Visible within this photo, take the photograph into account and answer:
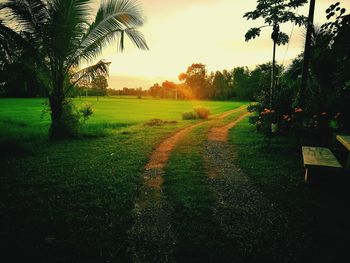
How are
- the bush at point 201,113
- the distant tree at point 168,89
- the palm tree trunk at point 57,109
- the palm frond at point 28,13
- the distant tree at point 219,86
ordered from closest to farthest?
the palm frond at point 28,13 < the palm tree trunk at point 57,109 < the bush at point 201,113 < the distant tree at point 219,86 < the distant tree at point 168,89

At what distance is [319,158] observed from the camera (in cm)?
609

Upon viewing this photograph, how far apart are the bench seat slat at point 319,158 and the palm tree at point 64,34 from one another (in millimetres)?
7596

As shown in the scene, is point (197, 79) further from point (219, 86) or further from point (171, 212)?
point (171, 212)

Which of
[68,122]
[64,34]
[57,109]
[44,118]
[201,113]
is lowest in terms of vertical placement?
[44,118]

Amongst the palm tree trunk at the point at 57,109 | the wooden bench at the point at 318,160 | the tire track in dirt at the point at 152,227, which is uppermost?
the palm tree trunk at the point at 57,109

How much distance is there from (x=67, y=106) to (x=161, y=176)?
7552 millimetres

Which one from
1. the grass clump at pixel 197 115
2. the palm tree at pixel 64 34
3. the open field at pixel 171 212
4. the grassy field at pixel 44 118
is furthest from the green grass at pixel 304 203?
the grass clump at pixel 197 115

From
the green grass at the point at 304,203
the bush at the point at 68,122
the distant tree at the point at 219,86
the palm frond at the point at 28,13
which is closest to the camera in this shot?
the green grass at the point at 304,203

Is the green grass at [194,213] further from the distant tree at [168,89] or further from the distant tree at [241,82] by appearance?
the distant tree at [168,89]

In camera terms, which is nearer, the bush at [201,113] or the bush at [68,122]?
the bush at [68,122]

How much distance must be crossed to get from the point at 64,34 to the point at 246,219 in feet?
32.3

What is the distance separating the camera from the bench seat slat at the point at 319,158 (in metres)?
5.63

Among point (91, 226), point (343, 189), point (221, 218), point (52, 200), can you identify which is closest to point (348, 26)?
point (221, 218)

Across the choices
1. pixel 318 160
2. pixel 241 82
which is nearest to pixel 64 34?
pixel 318 160
